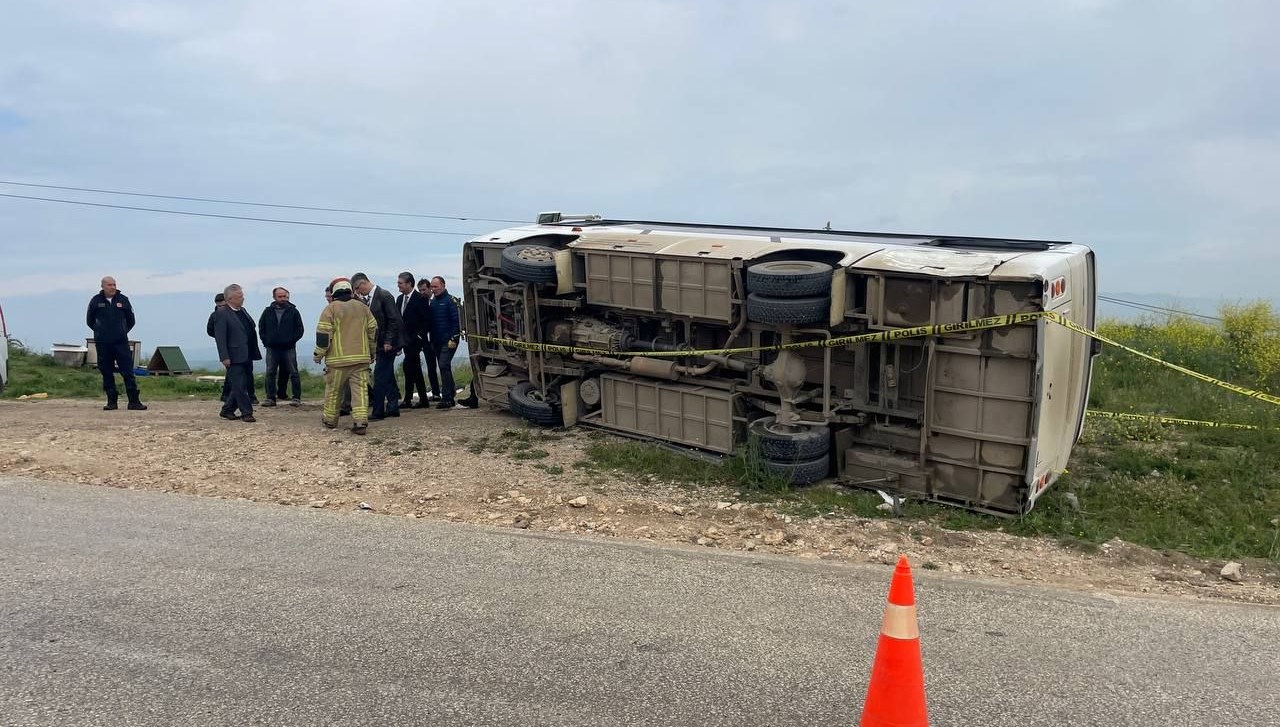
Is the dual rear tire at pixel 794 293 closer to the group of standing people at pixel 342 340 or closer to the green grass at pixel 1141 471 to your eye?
the green grass at pixel 1141 471

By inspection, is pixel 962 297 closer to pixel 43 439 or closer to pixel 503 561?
pixel 503 561

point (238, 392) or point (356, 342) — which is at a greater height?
point (356, 342)

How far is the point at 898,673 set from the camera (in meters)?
3.59

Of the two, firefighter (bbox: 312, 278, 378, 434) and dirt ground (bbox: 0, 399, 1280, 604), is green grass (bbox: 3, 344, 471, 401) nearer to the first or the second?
dirt ground (bbox: 0, 399, 1280, 604)

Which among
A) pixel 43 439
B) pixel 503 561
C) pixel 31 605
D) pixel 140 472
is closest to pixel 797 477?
pixel 503 561

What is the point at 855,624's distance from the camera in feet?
16.5

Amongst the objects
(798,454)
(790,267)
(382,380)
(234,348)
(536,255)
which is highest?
(536,255)

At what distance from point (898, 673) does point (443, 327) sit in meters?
9.71

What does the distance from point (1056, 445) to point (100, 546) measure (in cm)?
780

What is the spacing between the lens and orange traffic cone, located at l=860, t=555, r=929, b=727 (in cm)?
355

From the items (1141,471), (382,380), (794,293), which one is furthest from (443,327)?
(1141,471)

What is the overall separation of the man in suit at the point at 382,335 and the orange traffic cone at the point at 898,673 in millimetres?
9198

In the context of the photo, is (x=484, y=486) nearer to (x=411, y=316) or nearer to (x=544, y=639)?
(x=544, y=639)

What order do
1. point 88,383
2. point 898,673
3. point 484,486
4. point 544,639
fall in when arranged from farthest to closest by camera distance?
point 88,383 → point 484,486 → point 544,639 → point 898,673
